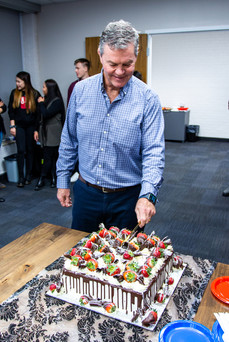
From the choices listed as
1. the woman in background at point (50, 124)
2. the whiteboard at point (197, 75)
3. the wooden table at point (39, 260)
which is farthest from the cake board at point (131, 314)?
the whiteboard at point (197, 75)

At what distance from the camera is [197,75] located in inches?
313

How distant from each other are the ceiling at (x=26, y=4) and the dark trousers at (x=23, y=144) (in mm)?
1812

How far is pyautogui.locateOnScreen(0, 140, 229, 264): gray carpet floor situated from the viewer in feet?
10.00

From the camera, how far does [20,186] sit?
15.1 feet

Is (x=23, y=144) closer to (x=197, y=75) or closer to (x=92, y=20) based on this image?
(x=92, y=20)

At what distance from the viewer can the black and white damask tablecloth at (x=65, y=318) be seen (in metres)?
0.98

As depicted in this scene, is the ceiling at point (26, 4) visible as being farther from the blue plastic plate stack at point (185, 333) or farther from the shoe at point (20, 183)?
the blue plastic plate stack at point (185, 333)

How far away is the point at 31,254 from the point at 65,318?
437 mm

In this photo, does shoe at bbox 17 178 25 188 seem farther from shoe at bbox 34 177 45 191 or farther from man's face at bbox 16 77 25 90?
man's face at bbox 16 77 25 90

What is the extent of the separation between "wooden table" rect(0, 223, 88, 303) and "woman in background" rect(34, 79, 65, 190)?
110 inches

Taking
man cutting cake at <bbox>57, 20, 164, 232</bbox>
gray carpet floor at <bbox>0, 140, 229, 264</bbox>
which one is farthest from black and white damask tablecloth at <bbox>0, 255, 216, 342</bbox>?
gray carpet floor at <bbox>0, 140, 229, 264</bbox>

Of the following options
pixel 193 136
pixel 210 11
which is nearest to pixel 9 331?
pixel 210 11

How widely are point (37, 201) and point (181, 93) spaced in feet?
17.8

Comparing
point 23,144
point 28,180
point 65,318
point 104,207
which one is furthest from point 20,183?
point 65,318
